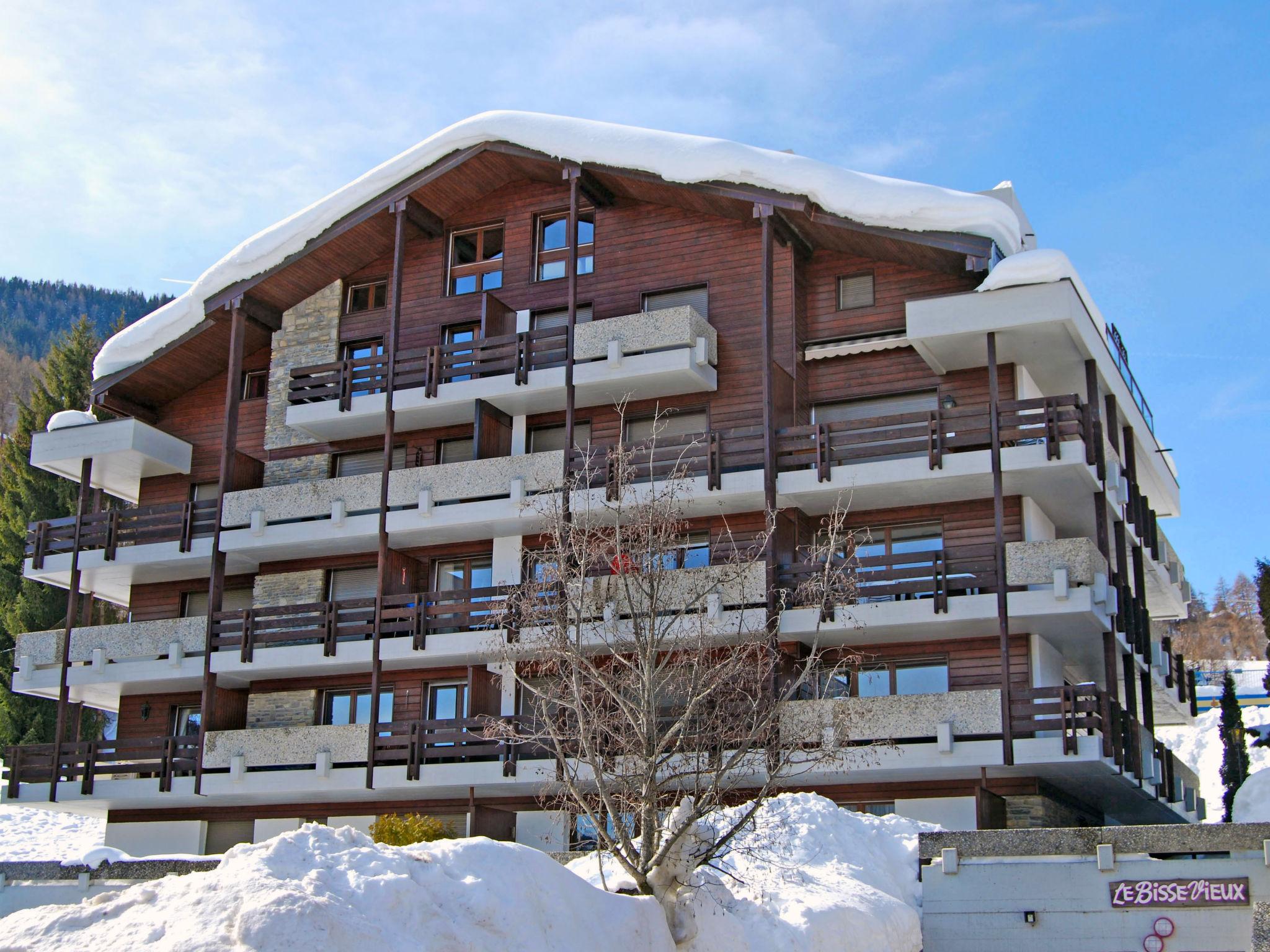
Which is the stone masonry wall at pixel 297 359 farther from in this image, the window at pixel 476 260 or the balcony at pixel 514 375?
the window at pixel 476 260

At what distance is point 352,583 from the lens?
33.4 metres

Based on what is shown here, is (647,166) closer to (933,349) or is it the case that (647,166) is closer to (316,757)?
(933,349)

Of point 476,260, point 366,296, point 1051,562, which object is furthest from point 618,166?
point 1051,562

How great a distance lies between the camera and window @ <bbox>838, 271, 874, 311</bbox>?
31.2m

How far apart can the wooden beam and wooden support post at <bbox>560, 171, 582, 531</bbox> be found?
11.3ft

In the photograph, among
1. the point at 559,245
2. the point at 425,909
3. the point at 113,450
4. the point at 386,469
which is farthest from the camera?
the point at 113,450

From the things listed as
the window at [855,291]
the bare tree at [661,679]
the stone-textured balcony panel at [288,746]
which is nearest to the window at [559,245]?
the window at [855,291]

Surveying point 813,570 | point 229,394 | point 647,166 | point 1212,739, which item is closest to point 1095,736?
point 813,570

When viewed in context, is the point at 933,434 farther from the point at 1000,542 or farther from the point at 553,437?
the point at 553,437

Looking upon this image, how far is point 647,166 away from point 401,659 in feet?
37.0

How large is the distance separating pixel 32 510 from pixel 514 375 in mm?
28239

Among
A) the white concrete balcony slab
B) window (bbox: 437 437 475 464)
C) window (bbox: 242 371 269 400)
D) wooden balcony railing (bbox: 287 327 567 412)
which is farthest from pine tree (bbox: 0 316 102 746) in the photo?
window (bbox: 437 437 475 464)

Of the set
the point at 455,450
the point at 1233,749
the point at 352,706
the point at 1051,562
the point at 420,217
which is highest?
the point at 420,217

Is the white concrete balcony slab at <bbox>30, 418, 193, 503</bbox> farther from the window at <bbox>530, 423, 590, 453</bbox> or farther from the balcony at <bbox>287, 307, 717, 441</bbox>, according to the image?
the window at <bbox>530, 423, 590, 453</bbox>
